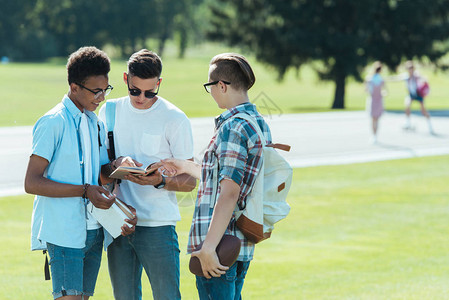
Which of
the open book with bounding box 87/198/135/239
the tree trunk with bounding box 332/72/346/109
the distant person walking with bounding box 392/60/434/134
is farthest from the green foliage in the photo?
the open book with bounding box 87/198/135/239

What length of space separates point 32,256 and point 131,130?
3.61 metres

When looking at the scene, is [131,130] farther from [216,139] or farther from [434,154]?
[434,154]

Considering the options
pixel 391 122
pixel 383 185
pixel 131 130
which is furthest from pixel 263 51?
pixel 131 130

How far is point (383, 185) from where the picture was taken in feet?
38.5

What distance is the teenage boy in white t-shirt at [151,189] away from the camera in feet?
13.1

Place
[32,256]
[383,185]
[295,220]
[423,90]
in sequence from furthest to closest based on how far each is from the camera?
[423,90]
[383,185]
[295,220]
[32,256]

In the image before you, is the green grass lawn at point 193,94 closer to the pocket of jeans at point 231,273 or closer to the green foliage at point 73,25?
the pocket of jeans at point 231,273

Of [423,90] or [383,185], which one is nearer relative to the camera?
[383,185]

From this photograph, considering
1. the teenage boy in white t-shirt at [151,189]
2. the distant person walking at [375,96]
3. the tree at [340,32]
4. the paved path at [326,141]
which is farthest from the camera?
the tree at [340,32]

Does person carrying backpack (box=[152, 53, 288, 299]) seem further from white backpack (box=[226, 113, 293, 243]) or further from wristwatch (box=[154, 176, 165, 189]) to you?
wristwatch (box=[154, 176, 165, 189])

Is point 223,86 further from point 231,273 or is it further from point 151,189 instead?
point 151,189

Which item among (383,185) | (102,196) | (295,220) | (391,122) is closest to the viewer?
(102,196)

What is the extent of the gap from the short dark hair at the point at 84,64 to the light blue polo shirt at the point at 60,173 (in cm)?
13

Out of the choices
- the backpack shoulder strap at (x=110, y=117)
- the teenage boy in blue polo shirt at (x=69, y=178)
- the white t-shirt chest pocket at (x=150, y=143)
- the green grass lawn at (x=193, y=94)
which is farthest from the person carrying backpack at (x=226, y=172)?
the green grass lawn at (x=193, y=94)
